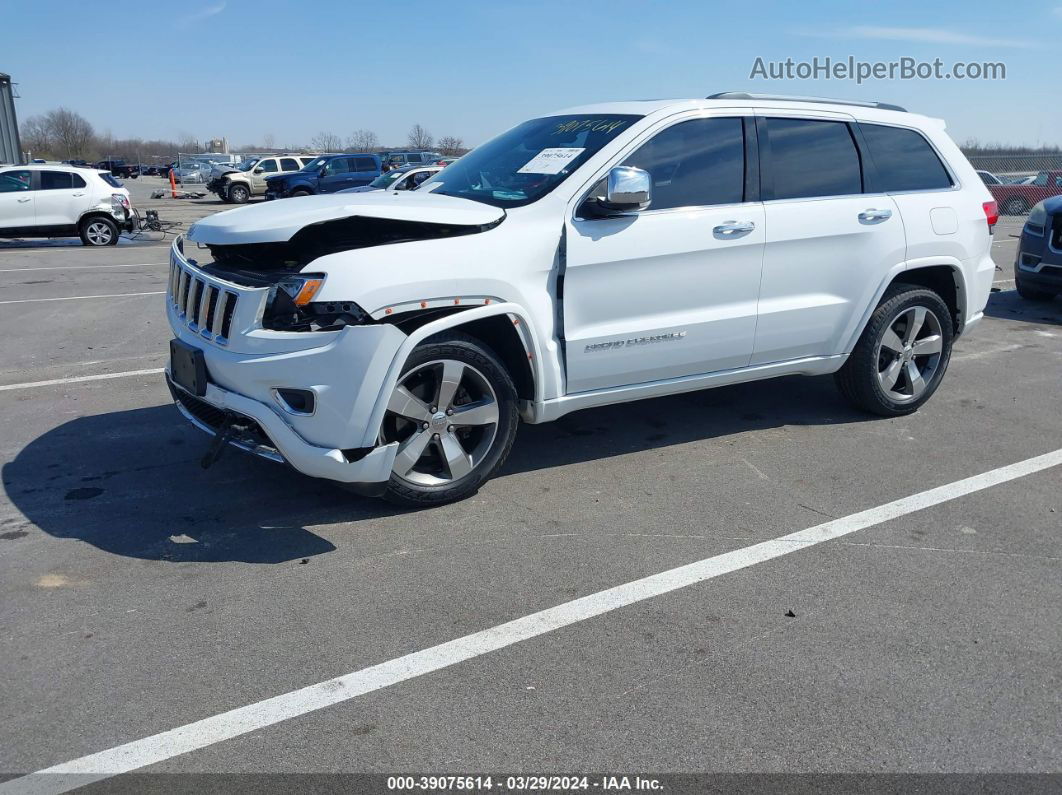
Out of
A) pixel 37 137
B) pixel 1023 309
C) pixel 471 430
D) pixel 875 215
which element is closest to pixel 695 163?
pixel 875 215

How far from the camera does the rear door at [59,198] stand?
17.4 m

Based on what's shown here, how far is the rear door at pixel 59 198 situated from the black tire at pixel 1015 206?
81.2 feet

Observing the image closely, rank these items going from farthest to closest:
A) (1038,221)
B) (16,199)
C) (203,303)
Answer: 1. (16,199)
2. (1038,221)
3. (203,303)

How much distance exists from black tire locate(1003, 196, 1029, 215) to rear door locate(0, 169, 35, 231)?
84.0 ft

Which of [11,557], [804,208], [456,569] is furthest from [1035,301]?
[11,557]

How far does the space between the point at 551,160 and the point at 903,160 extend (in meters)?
2.43

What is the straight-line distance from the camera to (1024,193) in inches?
1079

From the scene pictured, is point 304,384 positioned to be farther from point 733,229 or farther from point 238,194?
point 238,194

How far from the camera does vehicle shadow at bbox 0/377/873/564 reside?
418 cm

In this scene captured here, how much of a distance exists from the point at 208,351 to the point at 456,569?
1500 millimetres

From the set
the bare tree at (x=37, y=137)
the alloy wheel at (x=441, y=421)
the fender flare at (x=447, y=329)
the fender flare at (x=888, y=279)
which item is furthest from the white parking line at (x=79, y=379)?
the bare tree at (x=37, y=137)

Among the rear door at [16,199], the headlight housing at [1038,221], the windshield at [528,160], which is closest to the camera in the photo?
the windshield at [528,160]

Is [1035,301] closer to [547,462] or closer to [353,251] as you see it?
[547,462]

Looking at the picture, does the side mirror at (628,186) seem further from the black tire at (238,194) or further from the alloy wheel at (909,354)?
the black tire at (238,194)
